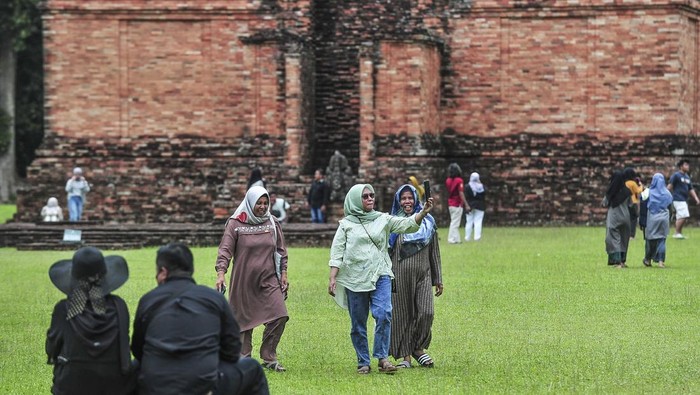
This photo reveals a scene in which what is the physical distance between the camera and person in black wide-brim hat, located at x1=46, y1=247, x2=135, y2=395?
9.67 meters

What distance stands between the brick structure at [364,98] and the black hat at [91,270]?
2256cm

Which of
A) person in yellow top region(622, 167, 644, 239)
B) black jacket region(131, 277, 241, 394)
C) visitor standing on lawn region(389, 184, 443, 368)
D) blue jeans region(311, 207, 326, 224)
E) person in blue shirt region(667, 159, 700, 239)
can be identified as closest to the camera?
black jacket region(131, 277, 241, 394)

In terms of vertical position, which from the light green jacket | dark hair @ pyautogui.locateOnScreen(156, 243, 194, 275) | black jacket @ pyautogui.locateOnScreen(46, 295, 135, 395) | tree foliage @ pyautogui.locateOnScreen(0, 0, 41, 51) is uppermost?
tree foliage @ pyautogui.locateOnScreen(0, 0, 41, 51)

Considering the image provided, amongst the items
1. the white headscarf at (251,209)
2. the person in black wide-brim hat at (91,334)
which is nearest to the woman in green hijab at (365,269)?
the white headscarf at (251,209)

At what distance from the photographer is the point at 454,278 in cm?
2180

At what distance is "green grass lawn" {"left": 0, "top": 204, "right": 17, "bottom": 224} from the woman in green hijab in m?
29.7

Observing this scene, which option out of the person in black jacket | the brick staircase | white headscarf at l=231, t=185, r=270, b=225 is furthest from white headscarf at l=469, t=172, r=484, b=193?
white headscarf at l=231, t=185, r=270, b=225

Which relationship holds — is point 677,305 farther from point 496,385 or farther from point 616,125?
point 616,125

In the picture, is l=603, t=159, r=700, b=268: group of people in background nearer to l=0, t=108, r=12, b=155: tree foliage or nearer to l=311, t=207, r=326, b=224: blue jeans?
l=311, t=207, r=326, b=224: blue jeans

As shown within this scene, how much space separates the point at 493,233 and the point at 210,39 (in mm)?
8047

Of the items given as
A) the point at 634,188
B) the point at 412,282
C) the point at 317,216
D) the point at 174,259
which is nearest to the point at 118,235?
the point at 317,216

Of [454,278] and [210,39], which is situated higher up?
[210,39]

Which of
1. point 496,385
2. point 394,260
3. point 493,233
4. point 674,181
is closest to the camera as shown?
point 496,385

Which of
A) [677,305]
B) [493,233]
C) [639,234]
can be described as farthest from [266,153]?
[677,305]
